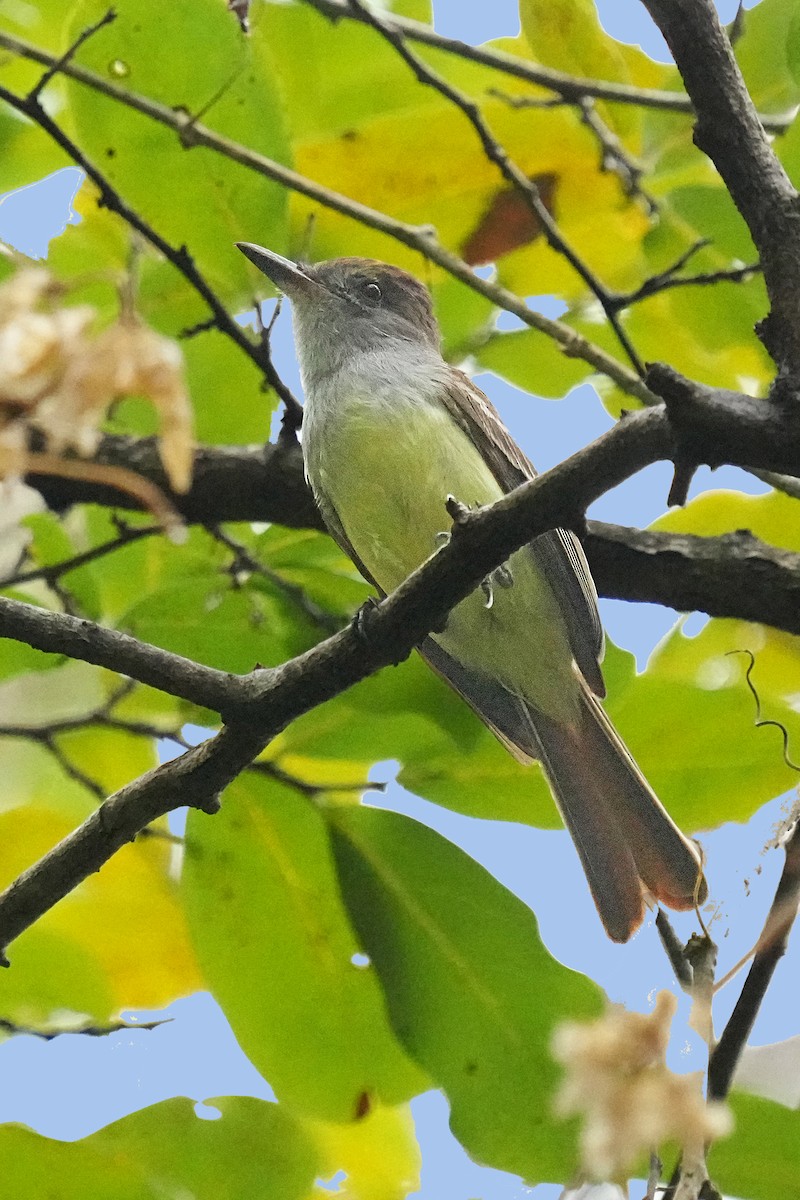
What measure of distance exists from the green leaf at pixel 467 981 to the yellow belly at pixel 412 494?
74cm

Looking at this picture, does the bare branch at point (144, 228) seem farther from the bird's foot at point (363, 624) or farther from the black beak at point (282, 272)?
the bird's foot at point (363, 624)

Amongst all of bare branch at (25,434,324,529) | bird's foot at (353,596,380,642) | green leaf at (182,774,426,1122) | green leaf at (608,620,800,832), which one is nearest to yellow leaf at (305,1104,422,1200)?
green leaf at (182,774,426,1122)

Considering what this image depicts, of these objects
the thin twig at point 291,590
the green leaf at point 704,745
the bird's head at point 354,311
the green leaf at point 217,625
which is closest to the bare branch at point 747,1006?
the green leaf at point 704,745

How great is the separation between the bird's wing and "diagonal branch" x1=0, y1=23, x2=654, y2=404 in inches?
8.0

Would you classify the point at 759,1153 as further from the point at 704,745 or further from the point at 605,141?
the point at 605,141

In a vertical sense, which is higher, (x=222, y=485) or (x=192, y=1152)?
(x=222, y=485)

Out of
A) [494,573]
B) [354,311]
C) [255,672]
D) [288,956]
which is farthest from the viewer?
[354,311]

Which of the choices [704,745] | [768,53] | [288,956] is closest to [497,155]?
[768,53]

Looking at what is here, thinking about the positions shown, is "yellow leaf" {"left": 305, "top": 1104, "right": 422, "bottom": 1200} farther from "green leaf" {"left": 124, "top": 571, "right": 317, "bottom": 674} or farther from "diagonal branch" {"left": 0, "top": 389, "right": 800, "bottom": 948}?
"green leaf" {"left": 124, "top": 571, "right": 317, "bottom": 674}

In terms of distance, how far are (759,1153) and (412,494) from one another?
1.35 m

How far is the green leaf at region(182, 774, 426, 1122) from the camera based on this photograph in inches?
78.6

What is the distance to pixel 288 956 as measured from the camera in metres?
2.05

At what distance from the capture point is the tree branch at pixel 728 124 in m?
1.86

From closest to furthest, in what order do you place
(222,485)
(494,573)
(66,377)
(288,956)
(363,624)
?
(66,377)
(363,624)
(288,956)
(222,485)
(494,573)
